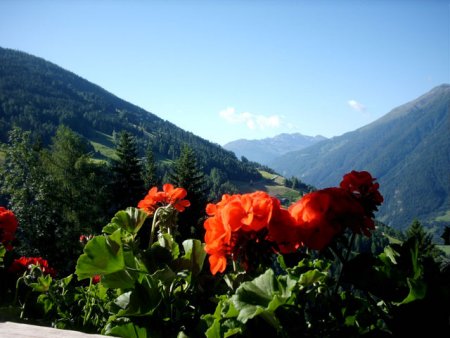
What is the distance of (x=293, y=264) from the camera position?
1.88 m

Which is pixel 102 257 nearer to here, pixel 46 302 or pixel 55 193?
pixel 46 302

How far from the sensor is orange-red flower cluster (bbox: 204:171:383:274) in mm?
1518

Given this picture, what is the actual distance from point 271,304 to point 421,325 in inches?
22.0

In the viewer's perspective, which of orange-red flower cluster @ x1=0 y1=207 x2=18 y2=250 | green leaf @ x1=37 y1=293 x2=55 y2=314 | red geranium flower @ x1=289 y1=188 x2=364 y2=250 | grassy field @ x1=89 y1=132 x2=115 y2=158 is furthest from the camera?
grassy field @ x1=89 y1=132 x2=115 y2=158

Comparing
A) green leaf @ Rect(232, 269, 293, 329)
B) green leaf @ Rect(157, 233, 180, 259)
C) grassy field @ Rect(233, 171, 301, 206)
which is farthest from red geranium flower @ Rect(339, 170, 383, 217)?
grassy field @ Rect(233, 171, 301, 206)

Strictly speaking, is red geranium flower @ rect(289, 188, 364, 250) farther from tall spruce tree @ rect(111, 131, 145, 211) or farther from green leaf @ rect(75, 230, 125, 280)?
tall spruce tree @ rect(111, 131, 145, 211)

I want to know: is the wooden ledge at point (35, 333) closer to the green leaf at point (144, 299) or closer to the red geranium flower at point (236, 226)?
the green leaf at point (144, 299)

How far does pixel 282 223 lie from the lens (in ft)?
5.08

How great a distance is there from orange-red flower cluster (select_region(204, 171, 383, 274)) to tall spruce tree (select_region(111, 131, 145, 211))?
110ft

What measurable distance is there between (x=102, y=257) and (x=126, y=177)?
3455 centimetres

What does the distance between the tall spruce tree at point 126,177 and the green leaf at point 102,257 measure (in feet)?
109

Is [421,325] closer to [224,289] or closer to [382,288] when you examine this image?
[382,288]

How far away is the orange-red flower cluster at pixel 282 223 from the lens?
152cm

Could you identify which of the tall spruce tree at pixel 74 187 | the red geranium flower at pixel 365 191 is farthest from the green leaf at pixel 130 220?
the tall spruce tree at pixel 74 187
